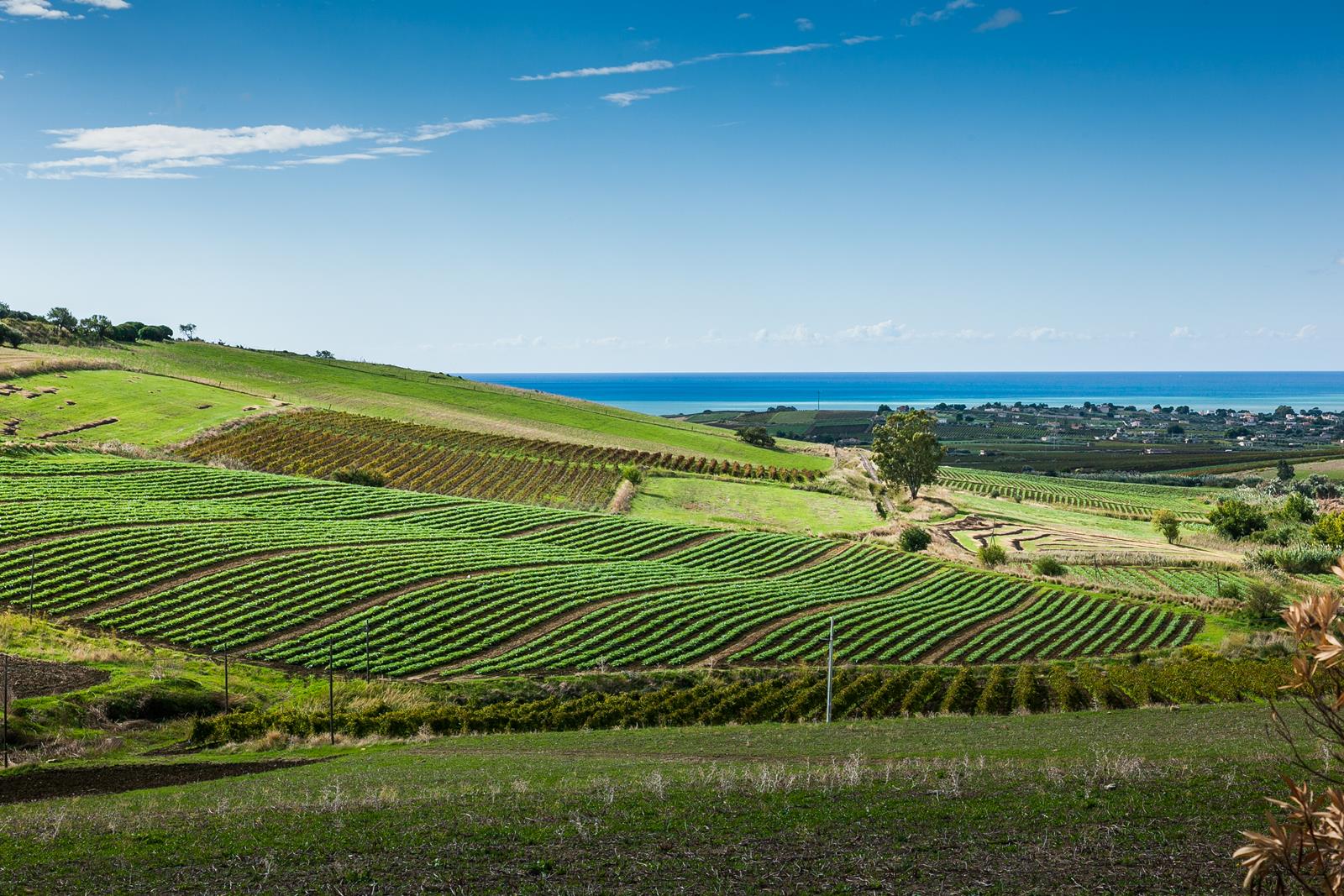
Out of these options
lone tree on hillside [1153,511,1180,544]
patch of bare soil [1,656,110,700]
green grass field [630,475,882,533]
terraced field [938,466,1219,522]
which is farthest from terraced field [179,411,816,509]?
patch of bare soil [1,656,110,700]

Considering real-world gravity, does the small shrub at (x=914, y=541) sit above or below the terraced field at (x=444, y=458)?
below

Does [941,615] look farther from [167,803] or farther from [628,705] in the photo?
[167,803]

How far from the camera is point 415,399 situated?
148625 millimetres

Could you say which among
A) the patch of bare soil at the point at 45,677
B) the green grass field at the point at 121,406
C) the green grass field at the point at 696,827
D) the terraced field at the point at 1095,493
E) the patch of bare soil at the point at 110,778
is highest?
the green grass field at the point at 121,406

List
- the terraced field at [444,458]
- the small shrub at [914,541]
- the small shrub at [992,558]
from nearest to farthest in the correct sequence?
the small shrub at [992,558]
the small shrub at [914,541]
the terraced field at [444,458]

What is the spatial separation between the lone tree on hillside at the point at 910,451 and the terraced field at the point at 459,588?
38.8m

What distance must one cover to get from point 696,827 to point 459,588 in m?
42.1

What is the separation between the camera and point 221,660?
4478 cm

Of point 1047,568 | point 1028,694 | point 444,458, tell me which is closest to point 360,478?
point 444,458

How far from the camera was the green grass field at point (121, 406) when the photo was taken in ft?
310

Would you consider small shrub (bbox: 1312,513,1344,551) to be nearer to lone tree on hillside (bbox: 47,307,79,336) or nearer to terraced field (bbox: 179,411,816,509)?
terraced field (bbox: 179,411,816,509)

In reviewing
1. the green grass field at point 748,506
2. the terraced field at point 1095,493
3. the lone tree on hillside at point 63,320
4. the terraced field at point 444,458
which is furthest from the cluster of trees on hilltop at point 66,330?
the terraced field at point 1095,493

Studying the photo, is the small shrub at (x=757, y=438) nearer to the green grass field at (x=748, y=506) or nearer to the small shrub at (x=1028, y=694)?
the green grass field at (x=748, y=506)

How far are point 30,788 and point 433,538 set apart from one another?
46.4m
